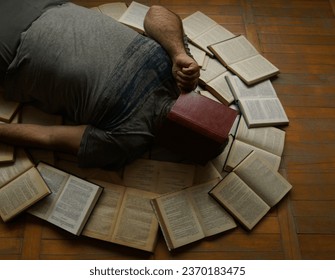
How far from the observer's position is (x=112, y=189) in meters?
1.49

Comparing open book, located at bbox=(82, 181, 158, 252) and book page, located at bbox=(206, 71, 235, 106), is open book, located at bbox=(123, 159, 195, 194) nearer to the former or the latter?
open book, located at bbox=(82, 181, 158, 252)

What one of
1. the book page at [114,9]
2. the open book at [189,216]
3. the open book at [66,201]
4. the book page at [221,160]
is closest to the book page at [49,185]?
the open book at [66,201]

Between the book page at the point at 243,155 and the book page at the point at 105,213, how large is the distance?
466 mm

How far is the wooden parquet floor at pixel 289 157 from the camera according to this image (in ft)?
4.63

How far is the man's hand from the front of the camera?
140 centimetres

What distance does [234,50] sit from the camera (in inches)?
75.7

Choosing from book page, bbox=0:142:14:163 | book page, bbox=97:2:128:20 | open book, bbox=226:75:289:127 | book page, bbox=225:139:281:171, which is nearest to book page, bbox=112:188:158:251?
book page, bbox=225:139:281:171

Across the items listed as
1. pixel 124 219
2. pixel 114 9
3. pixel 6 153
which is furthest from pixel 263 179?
pixel 114 9

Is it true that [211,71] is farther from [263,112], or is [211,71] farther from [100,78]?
[100,78]

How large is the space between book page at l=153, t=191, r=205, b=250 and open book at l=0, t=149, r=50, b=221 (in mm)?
438

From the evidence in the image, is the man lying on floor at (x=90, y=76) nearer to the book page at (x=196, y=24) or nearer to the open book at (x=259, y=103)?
the open book at (x=259, y=103)
